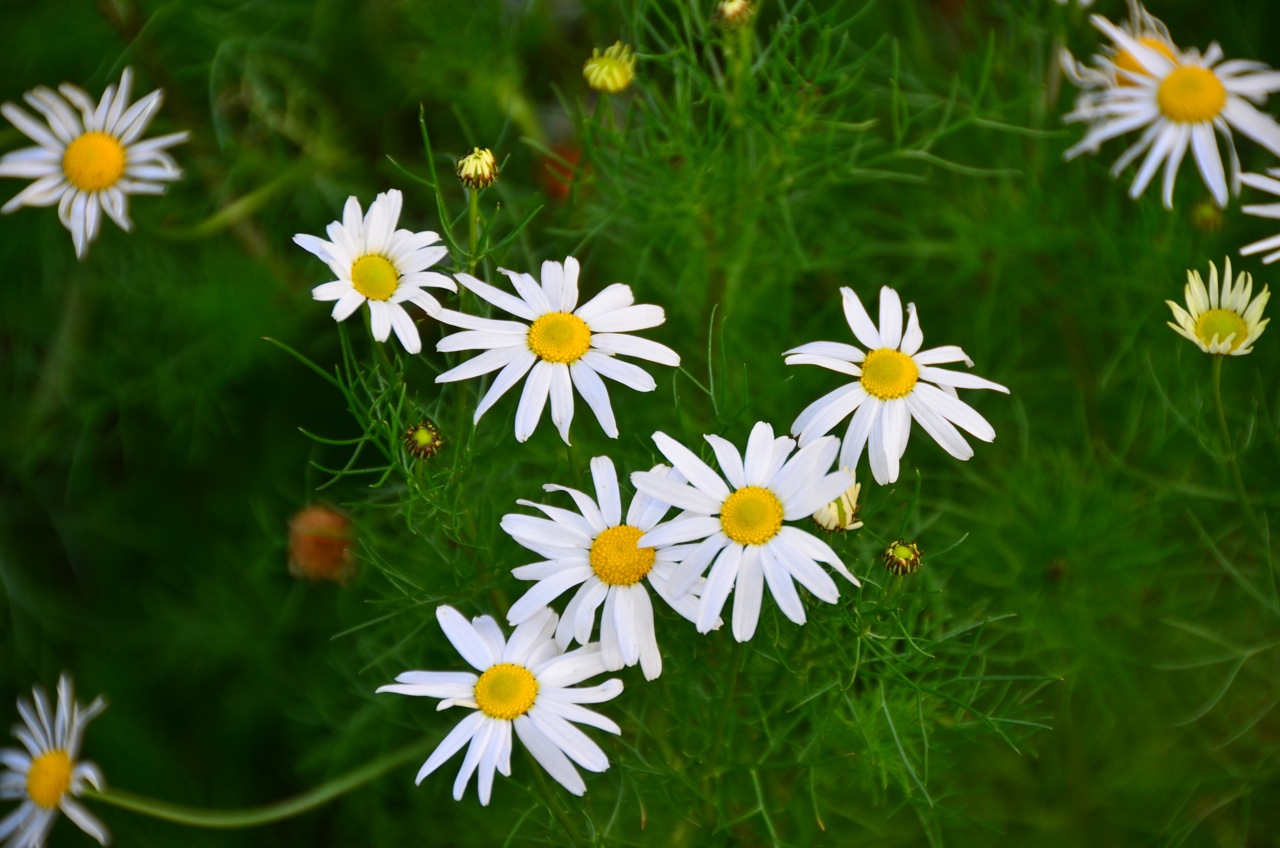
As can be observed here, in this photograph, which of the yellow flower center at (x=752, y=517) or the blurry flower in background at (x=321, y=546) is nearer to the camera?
the yellow flower center at (x=752, y=517)

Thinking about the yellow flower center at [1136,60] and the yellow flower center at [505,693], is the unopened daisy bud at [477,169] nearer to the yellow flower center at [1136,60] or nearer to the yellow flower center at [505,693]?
the yellow flower center at [505,693]

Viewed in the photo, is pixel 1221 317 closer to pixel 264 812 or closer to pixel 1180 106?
pixel 1180 106

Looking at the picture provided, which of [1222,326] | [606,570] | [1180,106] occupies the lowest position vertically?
[606,570]

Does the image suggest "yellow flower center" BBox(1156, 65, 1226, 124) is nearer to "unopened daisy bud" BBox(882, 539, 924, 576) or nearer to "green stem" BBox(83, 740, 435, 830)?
"unopened daisy bud" BBox(882, 539, 924, 576)

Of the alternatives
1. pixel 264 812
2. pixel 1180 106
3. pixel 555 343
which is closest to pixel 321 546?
pixel 264 812

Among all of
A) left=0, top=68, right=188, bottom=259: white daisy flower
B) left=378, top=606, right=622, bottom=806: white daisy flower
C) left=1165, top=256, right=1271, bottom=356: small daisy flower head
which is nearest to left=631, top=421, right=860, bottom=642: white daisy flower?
left=378, top=606, right=622, bottom=806: white daisy flower

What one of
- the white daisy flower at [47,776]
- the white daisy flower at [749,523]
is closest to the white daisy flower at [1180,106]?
the white daisy flower at [749,523]
